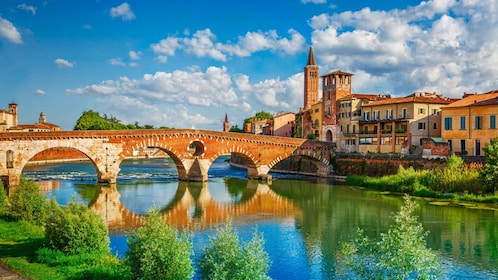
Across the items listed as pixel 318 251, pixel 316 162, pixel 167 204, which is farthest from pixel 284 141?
pixel 318 251

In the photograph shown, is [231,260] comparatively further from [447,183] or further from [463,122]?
[463,122]

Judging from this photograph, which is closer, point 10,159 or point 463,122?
point 10,159

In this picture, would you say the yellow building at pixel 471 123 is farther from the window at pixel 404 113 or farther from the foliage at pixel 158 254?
the foliage at pixel 158 254

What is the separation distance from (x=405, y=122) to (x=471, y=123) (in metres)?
7.55

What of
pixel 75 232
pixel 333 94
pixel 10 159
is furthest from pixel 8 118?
pixel 75 232

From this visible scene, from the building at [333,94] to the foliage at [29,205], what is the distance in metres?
40.3

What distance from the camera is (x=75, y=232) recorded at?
50.9 ft

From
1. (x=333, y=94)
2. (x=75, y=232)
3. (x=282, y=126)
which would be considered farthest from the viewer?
(x=282, y=126)

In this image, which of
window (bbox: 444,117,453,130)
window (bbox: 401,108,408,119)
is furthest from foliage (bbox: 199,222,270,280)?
window (bbox: 401,108,408,119)

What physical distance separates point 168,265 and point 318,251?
9372mm

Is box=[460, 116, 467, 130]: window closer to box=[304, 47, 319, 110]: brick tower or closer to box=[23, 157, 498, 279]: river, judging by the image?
box=[23, 157, 498, 279]: river

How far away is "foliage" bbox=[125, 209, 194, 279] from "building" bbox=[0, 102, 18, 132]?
69.3 metres

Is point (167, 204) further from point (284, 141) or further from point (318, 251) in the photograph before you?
point (284, 141)

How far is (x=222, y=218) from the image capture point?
89.3ft
